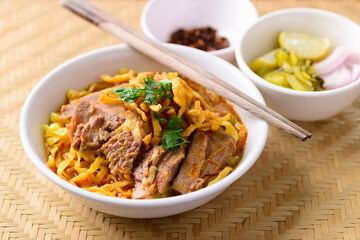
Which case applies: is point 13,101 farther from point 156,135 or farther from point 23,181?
point 156,135

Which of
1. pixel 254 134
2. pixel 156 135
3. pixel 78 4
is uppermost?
pixel 78 4

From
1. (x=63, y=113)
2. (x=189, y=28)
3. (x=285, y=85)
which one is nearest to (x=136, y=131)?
(x=63, y=113)

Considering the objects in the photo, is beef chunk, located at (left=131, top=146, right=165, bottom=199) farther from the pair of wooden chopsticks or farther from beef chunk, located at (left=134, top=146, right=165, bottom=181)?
the pair of wooden chopsticks

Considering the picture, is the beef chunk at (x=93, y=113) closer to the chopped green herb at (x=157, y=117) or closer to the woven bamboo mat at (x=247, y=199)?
the chopped green herb at (x=157, y=117)

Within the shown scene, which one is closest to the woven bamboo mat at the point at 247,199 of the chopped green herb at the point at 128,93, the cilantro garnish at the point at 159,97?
the cilantro garnish at the point at 159,97

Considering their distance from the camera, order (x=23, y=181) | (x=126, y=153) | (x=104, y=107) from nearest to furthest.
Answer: (x=126, y=153) → (x=104, y=107) → (x=23, y=181)

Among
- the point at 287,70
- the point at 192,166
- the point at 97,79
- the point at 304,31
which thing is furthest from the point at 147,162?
the point at 304,31

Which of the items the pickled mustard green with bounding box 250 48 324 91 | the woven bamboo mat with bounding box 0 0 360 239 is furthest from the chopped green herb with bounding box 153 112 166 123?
the pickled mustard green with bounding box 250 48 324 91

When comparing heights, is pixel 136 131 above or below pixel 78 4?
below
